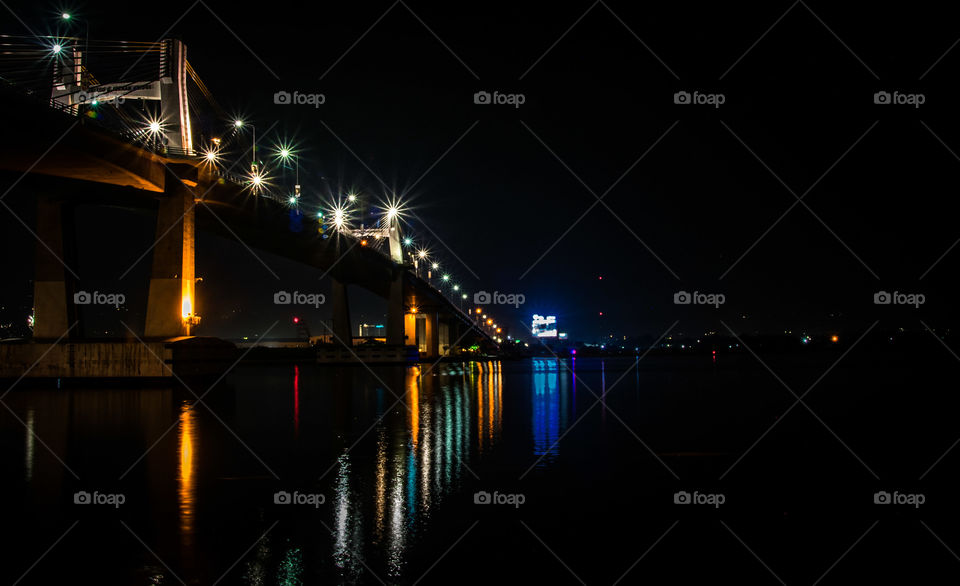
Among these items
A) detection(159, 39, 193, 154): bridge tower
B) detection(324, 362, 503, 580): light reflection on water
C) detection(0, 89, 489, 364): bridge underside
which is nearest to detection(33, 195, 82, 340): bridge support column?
detection(0, 89, 489, 364): bridge underside

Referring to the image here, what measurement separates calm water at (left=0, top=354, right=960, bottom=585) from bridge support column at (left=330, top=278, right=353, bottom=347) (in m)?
57.2

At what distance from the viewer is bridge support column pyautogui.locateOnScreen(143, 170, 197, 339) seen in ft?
125

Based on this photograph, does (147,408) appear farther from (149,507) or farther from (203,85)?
(203,85)

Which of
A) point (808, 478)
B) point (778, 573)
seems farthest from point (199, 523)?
Result: point (808, 478)

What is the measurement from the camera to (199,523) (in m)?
8.91

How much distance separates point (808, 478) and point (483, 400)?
1784 cm

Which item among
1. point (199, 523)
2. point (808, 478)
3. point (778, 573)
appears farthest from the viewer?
point (808, 478)

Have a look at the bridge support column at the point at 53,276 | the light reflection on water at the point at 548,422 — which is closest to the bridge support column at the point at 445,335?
the bridge support column at the point at 53,276

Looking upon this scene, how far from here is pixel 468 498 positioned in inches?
408

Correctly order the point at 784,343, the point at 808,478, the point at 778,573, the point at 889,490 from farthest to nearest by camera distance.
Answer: the point at 784,343
the point at 808,478
the point at 889,490
the point at 778,573

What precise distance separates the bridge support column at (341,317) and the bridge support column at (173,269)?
131ft

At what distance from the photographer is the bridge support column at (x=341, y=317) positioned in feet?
261

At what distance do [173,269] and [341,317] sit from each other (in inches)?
1644

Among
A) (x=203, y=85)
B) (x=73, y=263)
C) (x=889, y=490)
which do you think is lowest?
(x=889, y=490)
